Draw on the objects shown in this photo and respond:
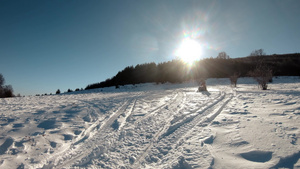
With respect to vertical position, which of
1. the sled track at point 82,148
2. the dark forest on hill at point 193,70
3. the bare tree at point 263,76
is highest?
the dark forest on hill at point 193,70

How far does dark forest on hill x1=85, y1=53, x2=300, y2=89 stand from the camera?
24.3 meters

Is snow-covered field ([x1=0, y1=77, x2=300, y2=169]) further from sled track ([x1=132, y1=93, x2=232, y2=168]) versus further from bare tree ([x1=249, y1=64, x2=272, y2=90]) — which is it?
bare tree ([x1=249, y1=64, x2=272, y2=90])

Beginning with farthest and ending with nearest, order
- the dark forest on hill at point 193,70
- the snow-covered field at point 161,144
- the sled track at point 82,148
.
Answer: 1. the dark forest on hill at point 193,70
2. the sled track at point 82,148
3. the snow-covered field at point 161,144

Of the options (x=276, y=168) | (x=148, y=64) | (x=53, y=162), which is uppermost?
(x=148, y=64)

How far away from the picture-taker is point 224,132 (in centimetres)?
317

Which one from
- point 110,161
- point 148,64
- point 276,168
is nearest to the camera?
point 276,168

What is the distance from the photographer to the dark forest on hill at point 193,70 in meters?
24.3

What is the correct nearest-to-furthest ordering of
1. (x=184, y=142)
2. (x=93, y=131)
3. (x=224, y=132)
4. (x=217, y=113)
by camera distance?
(x=184, y=142)
(x=224, y=132)
(x=93, y=131)
(x=217, y=113)

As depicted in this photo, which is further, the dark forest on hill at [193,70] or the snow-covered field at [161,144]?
the dark forest on hill at [193,70]

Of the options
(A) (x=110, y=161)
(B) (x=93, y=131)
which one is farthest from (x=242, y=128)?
(B) (x=93, y=131)

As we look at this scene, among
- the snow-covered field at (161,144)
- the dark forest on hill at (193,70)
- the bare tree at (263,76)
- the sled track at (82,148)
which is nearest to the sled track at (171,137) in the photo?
the snow-covered field at (161,144)

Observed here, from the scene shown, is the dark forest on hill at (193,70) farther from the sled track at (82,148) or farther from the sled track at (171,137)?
the sled track at (82,148)

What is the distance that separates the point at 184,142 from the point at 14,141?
412 cm

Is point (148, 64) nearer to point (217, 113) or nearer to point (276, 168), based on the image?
point (217, 113)
